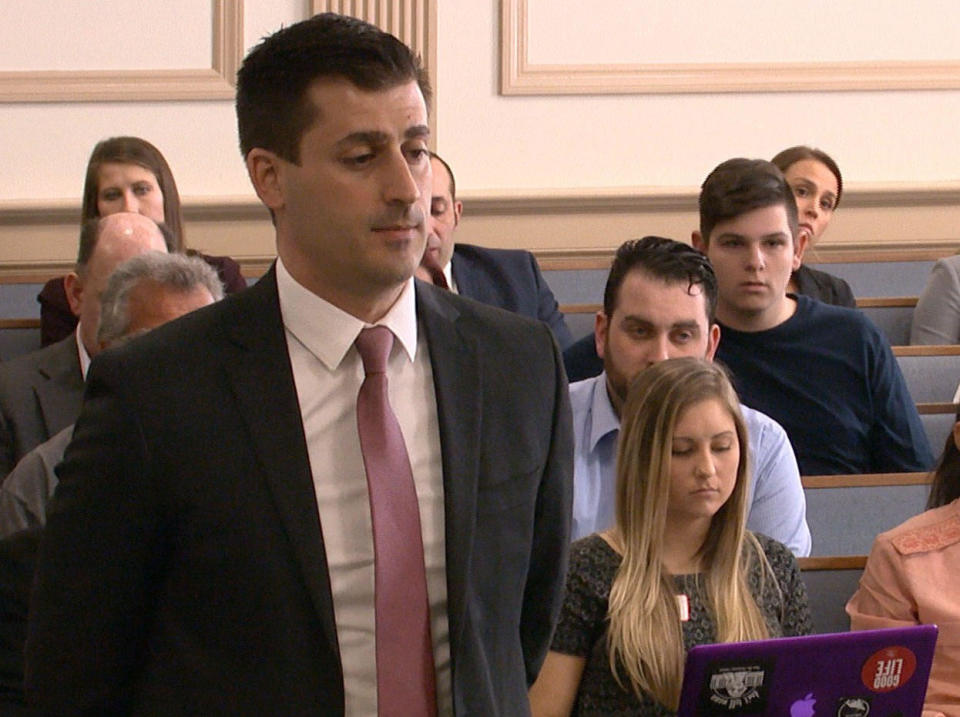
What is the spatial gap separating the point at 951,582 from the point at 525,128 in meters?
2.99

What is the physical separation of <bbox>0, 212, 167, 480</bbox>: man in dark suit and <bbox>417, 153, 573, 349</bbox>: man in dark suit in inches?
31.9

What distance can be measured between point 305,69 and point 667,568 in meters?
1.08

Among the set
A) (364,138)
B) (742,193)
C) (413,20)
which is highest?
(413,20)

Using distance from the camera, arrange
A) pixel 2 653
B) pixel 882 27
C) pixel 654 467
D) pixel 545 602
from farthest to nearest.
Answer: pixel 882 27, pixel 654 467, pixel 2 653, pixel 545 602

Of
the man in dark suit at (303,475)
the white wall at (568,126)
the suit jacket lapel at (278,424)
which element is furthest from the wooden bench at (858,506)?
the white wall at (568,126)

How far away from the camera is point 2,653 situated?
64.4 inches

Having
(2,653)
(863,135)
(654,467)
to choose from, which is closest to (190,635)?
(2,653)

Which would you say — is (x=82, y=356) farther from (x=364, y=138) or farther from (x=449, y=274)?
(x=364, y=138)

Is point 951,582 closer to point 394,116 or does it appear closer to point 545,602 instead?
point 545,602

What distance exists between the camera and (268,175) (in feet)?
4.17

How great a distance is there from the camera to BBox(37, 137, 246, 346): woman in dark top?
3.51 meters

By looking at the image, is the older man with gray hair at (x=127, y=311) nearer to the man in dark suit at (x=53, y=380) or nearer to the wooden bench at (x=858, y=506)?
the man in dark suit at (x=53, y=380)

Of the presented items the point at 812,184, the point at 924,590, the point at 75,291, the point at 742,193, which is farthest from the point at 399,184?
the point at 812,184

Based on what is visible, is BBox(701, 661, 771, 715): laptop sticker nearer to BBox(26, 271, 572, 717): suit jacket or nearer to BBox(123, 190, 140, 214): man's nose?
BBox(26, 271, 572, 717): suit jacket
